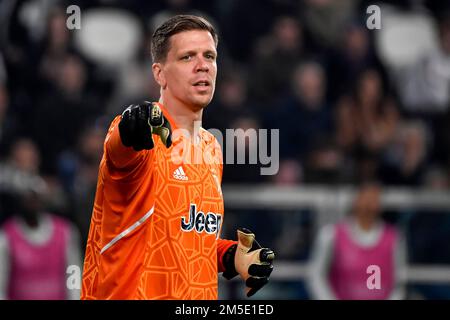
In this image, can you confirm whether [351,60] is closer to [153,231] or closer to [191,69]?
[191,69]

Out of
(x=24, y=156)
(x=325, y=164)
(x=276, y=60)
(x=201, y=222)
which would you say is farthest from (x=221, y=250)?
(x=276, y=60)

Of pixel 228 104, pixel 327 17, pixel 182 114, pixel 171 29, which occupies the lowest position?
pixel 182 114

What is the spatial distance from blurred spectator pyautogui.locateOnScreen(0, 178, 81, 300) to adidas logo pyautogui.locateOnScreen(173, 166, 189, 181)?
4223mm

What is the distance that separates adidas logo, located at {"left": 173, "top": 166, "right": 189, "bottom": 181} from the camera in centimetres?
520

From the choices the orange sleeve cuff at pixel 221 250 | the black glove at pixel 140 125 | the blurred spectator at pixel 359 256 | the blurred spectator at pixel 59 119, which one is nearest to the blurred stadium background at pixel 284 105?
the blurred spectator at pixel 59 119

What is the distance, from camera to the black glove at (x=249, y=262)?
536cm

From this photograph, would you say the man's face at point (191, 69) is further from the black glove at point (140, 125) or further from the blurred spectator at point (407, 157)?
the blurred spectator at point (407, 157)

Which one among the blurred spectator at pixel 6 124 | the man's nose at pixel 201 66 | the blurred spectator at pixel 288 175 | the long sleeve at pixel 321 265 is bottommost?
the long sleeve at pixel 321 265

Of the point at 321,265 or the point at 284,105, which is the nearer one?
the point at 321,265

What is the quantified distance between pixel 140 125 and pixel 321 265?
5.38 m

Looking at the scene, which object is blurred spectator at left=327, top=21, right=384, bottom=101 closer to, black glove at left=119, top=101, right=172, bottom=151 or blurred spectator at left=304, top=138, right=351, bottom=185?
blurred spectator at left=304, top=138, right=351, bottom=185

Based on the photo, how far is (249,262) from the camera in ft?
17.8

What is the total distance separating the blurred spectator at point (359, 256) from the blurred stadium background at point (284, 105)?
0.51 feet

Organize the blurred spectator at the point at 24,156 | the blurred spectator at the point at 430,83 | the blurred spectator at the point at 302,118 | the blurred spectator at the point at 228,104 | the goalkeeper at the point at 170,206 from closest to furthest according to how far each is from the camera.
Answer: the goalkeeper at the point at 170,206 → the blurred spectator at the point at 24,156 → the blurred spectator at the point at 228,104 → the blurred spectator at the point at 302,118 → the blurred spectator at the point at 430,83
